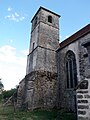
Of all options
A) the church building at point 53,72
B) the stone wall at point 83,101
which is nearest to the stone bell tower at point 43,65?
the church building at point 53,72

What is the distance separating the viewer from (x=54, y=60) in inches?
670

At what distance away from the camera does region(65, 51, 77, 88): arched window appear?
13991 millimetres

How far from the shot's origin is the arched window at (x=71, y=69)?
45.9 feet

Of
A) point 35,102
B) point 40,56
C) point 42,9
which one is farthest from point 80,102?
point 42,9

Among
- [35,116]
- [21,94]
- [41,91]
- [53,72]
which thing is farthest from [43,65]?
[35,116]

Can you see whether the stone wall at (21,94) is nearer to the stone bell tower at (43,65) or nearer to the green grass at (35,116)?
the stone bell tower at (43,65)

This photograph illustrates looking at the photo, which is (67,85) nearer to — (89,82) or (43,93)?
(43,93)

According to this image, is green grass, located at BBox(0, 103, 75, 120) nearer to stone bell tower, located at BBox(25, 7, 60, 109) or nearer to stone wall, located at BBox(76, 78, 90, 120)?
stone bell tower, located at BBox(25, 7, 60, 109)

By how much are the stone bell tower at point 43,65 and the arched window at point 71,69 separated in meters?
Answer: 1.65

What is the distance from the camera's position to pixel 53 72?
16109mm

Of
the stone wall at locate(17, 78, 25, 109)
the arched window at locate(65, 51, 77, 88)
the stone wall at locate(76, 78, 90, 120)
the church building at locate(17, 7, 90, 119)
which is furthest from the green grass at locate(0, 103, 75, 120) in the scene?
the stone wall at locate(76, 78, 90, 120)

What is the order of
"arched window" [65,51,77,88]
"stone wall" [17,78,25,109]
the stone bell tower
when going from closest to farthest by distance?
1. the stone bell tower
2. "arched window" [65,51,77,88]
3. "stone wall" [17,78,25,109]

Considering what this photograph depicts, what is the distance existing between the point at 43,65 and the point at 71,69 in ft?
10.5

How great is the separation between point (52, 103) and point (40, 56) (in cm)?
530
